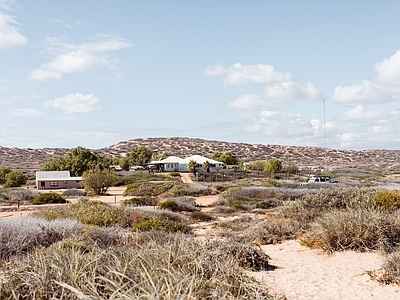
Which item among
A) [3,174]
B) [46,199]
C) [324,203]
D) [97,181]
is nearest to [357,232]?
[324,203]

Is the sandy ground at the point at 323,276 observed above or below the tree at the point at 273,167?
below

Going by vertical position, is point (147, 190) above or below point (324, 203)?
below

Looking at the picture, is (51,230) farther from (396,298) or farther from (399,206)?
(399,206)

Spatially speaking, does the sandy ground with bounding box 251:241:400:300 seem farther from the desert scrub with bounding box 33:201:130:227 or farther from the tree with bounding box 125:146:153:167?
the tree with bounding box 125:146:153:167

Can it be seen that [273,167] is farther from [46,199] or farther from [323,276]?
[323,276]

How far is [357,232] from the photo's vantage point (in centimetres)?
1434

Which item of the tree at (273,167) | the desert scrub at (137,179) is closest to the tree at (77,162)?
the desert scrub at (137,179)

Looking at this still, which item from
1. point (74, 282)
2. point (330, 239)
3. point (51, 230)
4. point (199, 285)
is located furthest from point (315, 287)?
point (51, 230)

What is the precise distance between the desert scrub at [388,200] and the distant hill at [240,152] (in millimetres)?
101516

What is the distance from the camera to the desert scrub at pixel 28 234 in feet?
40.5

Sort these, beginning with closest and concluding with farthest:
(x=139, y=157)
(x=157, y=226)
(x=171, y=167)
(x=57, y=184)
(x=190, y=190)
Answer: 1. (x=157, y=226)
2. (x=190, y=190)
3. (x=57, y=184)
4. (x=171, y=167)
5. (x=139, y=157)

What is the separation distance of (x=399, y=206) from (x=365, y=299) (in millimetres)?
11502

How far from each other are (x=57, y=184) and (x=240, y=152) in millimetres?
90805

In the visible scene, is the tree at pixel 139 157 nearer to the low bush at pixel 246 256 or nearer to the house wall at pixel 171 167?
the house wall at pixel 171 167
